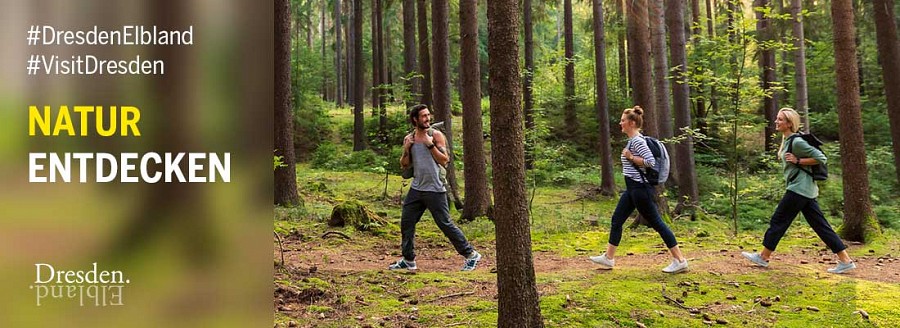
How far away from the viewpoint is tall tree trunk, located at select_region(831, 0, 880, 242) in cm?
818

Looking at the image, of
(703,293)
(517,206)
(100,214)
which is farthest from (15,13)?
(703,293)

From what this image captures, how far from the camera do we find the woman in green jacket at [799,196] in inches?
255

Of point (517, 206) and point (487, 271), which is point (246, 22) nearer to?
point (517, 206)

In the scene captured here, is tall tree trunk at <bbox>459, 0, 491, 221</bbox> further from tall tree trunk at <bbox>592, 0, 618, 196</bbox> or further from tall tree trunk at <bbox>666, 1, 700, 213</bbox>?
tall tree trunk at <bbox>592, 0, 618, 196</bbox>

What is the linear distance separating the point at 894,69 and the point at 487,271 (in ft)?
34.5

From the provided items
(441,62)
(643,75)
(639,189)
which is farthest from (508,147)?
(441,62)

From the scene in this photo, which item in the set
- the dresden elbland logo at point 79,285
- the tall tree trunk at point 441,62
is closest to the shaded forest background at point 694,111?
the tall tree trunk at point 441,62

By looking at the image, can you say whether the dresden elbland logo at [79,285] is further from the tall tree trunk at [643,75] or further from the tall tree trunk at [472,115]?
the tall tree trunk at [643,75]

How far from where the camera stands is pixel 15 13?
2596 millimetres

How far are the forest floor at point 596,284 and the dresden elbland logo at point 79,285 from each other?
2.06m

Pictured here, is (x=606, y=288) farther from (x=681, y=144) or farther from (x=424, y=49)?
(x=424, y=49)

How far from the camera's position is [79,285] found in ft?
8.59

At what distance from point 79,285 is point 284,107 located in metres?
9.46

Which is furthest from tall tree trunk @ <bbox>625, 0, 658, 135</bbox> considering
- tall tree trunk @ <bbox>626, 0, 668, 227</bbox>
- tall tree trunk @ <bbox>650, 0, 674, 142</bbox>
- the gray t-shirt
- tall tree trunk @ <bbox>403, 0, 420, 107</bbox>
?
tall tree trunk @ <bbox>403, 0, 420, 107</bbox>
